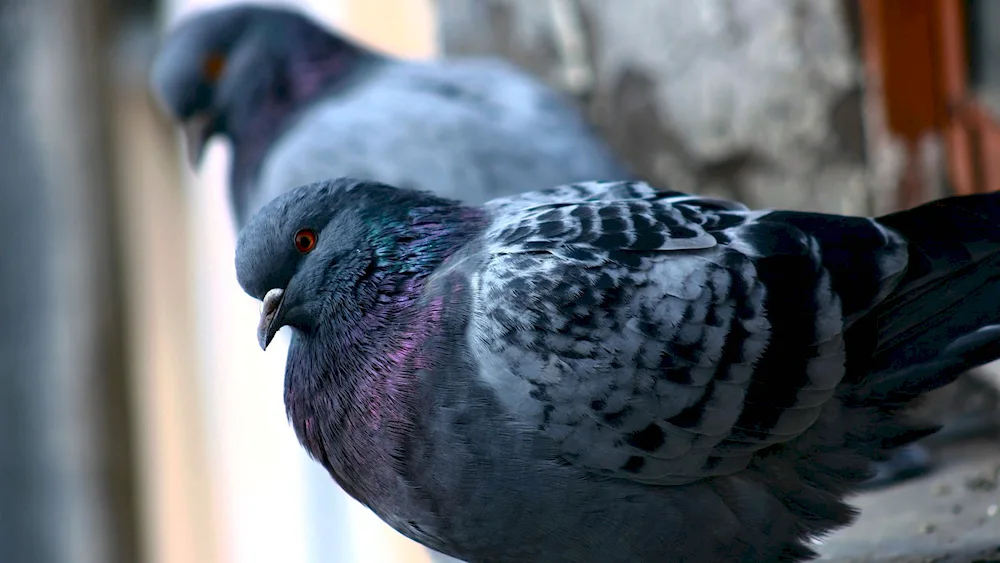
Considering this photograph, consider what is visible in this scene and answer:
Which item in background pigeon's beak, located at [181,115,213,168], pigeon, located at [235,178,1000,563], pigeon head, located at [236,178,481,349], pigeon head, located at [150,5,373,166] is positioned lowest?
pigeon, located at [235,178,1000,563]

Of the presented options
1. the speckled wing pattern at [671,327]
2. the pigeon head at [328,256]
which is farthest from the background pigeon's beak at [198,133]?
the speckled wing pattern at [671,327]

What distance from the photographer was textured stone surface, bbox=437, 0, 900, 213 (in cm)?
461

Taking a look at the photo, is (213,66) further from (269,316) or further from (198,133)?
(269,316)

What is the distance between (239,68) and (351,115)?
2.19ft

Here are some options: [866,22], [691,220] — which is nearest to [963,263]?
[691,220]

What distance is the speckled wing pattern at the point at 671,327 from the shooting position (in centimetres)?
191

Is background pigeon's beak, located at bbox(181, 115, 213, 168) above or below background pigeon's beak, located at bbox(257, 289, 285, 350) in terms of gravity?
above

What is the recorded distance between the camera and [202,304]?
7953 millimetres

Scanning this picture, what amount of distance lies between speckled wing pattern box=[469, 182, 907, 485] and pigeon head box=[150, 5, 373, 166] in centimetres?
241

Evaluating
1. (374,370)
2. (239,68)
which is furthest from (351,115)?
(374,370)

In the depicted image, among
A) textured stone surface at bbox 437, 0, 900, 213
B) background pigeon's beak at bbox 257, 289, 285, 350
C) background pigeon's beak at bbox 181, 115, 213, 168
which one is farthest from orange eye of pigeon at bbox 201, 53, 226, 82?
background pigeon's beak at bbox 257, 289, 285, 350

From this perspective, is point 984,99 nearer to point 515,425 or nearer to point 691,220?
point 691,220

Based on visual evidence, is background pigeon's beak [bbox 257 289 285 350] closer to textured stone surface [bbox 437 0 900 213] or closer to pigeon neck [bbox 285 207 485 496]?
pigeon neck [bbox 285 207 485 496]

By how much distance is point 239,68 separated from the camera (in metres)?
4.23
